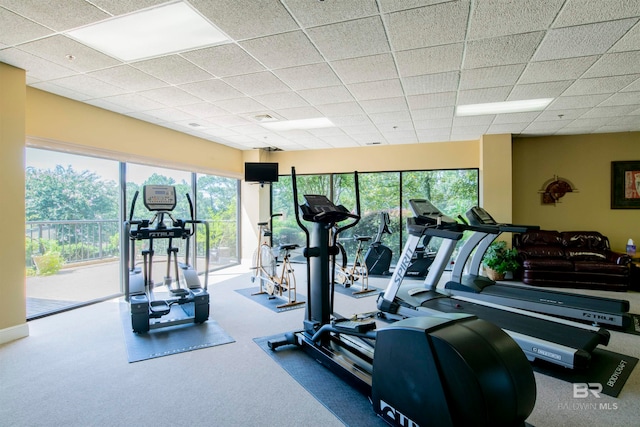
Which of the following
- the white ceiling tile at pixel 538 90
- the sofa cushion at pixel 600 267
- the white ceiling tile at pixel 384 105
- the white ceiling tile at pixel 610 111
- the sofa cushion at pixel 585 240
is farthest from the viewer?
the sofa cushion at pixel 585 240

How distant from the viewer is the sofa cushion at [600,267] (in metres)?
5.29

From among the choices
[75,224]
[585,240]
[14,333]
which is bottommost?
[14,333]

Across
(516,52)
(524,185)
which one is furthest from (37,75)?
(524,185)

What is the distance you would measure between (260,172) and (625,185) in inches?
272

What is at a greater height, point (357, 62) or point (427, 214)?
point (357, 62)

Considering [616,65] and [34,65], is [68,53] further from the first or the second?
[616,65]

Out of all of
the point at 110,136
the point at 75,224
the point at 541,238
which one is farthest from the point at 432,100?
the point at 75,224

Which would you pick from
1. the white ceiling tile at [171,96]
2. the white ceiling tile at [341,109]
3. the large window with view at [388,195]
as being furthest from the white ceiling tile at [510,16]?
the large window with view at [388,195]

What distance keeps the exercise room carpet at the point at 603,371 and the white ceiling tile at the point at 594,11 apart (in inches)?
107

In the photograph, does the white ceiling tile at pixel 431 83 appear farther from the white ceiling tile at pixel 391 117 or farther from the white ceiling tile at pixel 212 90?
the white ceiling tile at pixel 212 90

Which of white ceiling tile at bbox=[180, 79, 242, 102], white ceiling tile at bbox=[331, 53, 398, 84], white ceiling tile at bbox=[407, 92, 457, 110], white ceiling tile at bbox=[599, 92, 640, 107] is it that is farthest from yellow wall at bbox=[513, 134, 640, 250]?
white ceiling tile at bbox=[180, 79, 242, 102]

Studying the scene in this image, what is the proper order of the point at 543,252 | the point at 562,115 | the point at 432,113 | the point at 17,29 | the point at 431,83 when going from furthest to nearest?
the point at 543,252 → the point at 562,115 → the point at 432,113 → the point at 431,83 → the point at 17,29

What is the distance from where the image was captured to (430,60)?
3207 millimetres

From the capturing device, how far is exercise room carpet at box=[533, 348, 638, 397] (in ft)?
8.53
